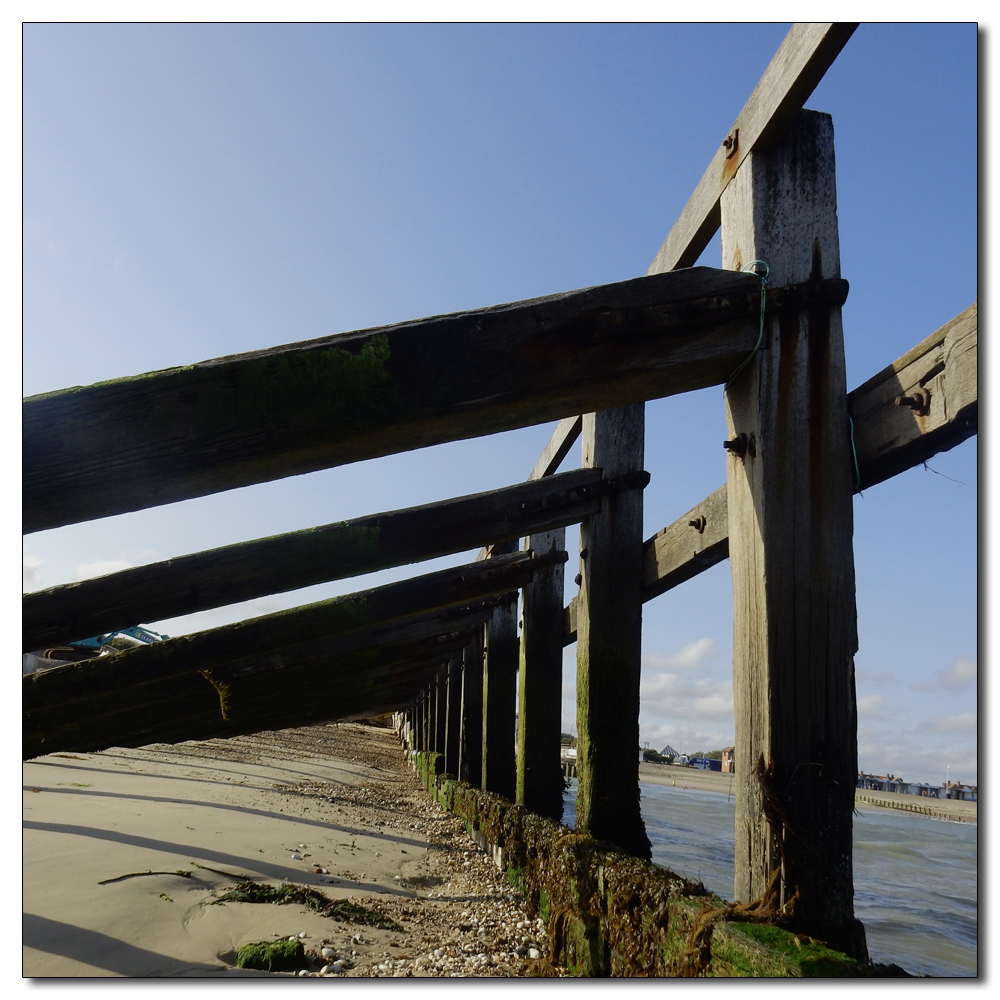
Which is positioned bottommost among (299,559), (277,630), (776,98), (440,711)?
(440,711)

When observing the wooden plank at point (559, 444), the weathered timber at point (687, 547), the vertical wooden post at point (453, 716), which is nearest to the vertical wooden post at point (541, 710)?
the wooden plank at point (559, 444)

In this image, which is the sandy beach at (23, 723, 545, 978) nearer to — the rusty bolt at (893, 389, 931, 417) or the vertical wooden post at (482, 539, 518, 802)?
the vertical wooden post at (482, 539, 518, 802)

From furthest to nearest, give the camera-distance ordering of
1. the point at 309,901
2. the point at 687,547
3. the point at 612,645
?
1. the point at 309,901
2. the point at 612,645
3. the point at 687,547

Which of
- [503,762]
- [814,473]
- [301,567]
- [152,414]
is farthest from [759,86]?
[503,762]

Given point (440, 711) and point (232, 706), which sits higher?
point (232, 706)

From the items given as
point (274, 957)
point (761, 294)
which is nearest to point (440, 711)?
→ point (274, 957)

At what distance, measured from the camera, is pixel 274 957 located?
145 inches

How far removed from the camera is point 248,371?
1900 mm

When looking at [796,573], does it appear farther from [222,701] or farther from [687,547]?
[222,701]

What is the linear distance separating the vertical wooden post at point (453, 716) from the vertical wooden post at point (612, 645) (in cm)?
859

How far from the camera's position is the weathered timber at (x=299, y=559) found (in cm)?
421

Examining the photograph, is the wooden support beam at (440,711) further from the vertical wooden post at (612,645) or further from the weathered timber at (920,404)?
the weathered timber at (920,404)

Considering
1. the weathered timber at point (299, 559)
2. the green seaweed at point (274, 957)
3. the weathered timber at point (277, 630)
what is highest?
the weathered timber at point (299, 559)

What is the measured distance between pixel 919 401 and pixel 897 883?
45.7 ft
